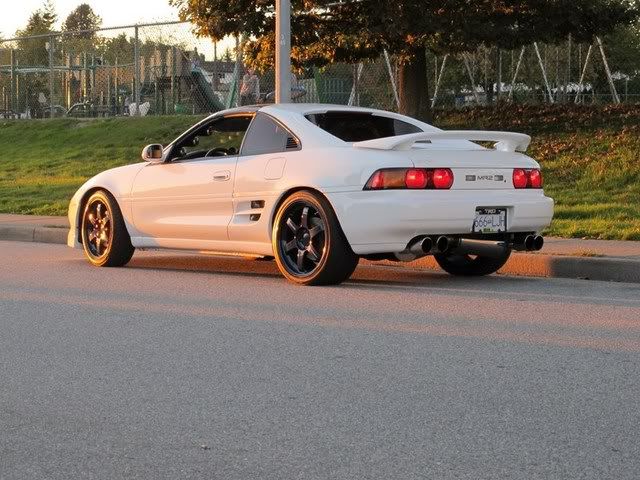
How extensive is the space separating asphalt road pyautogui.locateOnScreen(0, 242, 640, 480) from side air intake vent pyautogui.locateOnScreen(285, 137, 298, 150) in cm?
114

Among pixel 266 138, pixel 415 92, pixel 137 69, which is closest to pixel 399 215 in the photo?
pixel 266 138

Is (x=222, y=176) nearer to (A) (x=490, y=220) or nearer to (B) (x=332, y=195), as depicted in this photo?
(B) (x=332, y=195)

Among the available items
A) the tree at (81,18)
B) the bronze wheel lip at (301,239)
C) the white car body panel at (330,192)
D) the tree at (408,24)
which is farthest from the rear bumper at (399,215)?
the tree at (81,18)

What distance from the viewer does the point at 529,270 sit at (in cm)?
1166

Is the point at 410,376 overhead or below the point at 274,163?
below

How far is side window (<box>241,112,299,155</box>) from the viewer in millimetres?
10766

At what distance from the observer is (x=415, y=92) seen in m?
23.3

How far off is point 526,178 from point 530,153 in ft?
31.7

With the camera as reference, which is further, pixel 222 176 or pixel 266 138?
pixel 222 176

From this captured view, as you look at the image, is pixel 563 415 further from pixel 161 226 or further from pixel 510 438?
pixel 161 226

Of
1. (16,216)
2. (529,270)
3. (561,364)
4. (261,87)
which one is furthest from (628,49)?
(561,364)

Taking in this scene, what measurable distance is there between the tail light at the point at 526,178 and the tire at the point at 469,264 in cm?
84

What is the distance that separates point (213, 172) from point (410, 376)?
4980 mm

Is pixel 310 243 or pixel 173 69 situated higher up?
pixel 173 69
